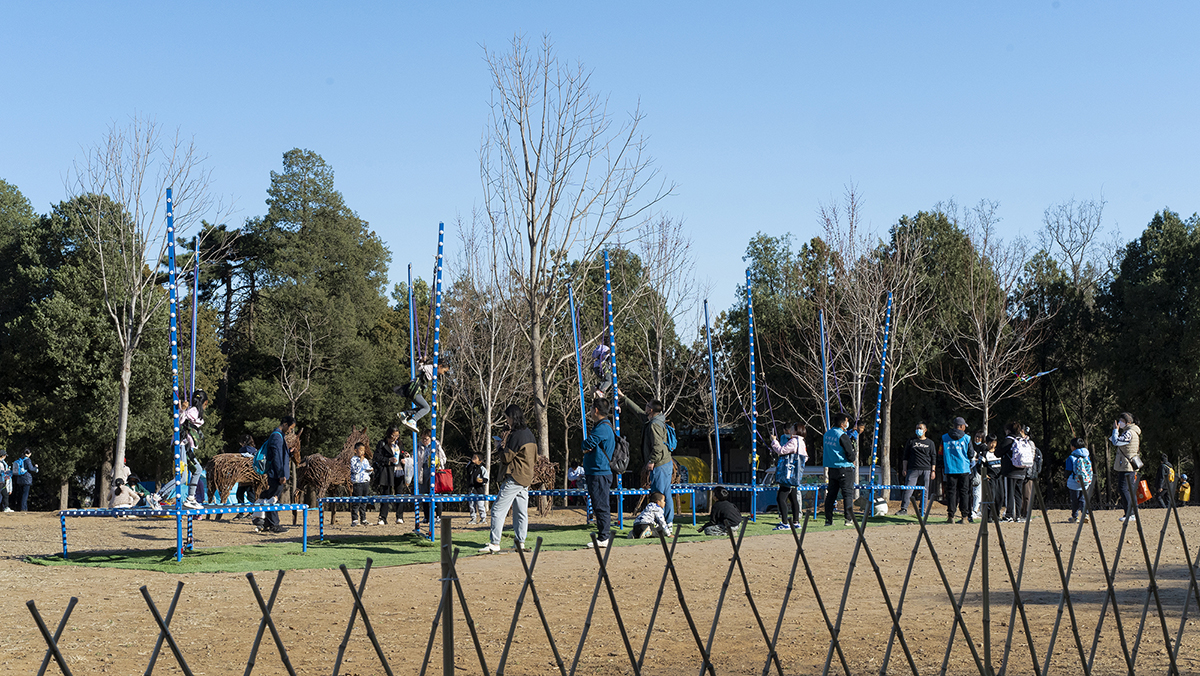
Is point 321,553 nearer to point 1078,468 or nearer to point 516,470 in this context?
point 516,470

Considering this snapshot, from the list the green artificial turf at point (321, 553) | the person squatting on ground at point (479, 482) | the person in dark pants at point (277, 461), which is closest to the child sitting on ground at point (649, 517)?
the green artificial turf at point (321, 553)

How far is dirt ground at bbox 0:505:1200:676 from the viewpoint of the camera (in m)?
5.84

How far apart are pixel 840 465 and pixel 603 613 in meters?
7.90

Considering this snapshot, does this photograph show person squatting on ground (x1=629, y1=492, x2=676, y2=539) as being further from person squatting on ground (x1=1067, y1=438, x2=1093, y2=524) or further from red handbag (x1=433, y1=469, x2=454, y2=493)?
person squatting on ground (x1=1067, y1=438, x2=1093, y2=524)

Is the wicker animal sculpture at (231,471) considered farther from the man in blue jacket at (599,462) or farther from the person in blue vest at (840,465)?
the person in blue vest at (840,465)

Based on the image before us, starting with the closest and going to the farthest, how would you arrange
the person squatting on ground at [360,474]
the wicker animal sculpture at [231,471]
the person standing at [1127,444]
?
the person standing at [1127,444]
the wicker animal sculpture at [231,471]
the person squatting on ground at [360,474]

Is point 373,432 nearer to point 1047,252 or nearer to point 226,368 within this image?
point 226,368

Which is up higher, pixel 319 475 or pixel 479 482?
pixel 319 475

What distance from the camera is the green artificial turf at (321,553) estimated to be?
10.2m

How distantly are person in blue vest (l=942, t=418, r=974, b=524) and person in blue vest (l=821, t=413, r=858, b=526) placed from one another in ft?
4.90

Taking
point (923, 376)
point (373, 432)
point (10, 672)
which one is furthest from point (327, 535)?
point (373, 432)

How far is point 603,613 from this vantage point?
7508mm

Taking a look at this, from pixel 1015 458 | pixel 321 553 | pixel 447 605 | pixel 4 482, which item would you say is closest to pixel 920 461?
pixel 1015 458

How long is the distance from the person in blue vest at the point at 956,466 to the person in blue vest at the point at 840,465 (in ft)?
4.90
